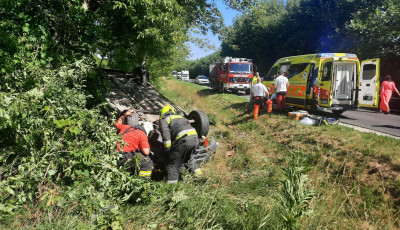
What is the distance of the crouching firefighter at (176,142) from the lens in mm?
4211

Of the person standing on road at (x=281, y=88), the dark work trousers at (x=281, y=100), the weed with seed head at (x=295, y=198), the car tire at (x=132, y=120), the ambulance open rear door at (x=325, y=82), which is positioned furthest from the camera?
the dark work trousers at (x=281, y=100)

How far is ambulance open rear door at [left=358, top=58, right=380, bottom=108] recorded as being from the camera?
7787mm

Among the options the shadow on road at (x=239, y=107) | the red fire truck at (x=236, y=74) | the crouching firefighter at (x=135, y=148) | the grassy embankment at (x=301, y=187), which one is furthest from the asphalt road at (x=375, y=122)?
the red fire truck at (x=236, y=74)

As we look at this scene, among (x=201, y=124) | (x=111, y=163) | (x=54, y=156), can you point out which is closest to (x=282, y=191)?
(x=111, y=163)

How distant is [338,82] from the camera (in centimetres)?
843

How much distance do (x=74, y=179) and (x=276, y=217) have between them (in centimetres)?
256

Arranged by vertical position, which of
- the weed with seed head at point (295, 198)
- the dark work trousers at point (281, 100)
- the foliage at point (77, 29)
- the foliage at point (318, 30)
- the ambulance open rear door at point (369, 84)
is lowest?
the weed with seed head at point (295, 198)

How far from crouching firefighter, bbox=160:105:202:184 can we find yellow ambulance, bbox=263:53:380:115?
5634 mm

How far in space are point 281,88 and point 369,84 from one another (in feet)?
8.67

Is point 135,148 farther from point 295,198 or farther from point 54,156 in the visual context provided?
point 295,198

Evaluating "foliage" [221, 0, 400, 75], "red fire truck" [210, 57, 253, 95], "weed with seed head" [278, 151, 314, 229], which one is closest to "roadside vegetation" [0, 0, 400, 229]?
"weed with seed head" [278, 151, 314, 229]

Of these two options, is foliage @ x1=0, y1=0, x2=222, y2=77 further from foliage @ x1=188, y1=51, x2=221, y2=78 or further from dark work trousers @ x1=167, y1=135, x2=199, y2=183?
foliage @ x1=188, y1=51, x2=221, y2=78

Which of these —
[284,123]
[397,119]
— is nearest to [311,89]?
[284,123]

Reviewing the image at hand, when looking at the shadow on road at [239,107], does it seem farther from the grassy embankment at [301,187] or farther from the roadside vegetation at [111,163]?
the roadside vegetation at [111,163]
